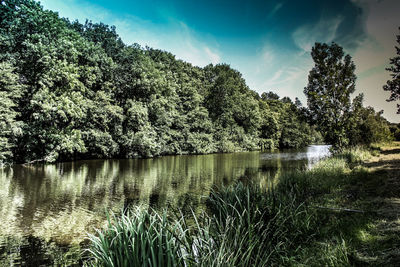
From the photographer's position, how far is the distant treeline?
2317 centimetres

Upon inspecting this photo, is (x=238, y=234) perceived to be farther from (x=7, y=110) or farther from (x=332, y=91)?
(x=7, y=110)

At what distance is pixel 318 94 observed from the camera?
773 inches

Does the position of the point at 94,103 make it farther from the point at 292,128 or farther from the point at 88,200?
the point at 292,128

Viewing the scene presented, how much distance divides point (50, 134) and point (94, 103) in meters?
8.07

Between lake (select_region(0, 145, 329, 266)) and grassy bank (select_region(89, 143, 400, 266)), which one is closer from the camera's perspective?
grassy bank (select_region(89, 143, 400, 266))

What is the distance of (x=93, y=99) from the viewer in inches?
1236

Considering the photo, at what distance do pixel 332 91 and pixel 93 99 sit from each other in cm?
2800

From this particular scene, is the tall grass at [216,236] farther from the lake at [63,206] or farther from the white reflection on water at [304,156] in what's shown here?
the white reflection on water at [304,156]

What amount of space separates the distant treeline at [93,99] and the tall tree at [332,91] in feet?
4.39

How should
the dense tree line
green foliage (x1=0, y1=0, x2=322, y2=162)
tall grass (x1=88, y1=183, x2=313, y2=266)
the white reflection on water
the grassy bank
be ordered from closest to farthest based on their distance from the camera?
tall grass (x1=88, y1=183, x2=313, y2=266)
the grassy bank
the dense tree line
green foliage (x1=0, y1=0, x2=322, y2=162)
the white reflection on water

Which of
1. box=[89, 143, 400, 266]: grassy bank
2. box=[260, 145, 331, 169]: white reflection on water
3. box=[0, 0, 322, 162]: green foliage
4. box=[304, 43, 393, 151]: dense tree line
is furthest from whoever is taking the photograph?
box=[260, 145, 331, 169]: white reflection on water

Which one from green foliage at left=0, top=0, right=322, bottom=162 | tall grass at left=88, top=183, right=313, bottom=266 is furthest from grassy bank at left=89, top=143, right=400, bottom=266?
green foliage at left=0, top=0, right=322, bottom=162

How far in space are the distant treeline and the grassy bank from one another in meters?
14.7

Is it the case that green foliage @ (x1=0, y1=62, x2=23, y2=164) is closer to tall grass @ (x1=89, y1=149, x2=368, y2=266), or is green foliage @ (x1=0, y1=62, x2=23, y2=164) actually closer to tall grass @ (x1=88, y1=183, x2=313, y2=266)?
tall grass @ (x1=89, y1=149, x2=368, y2=266)
